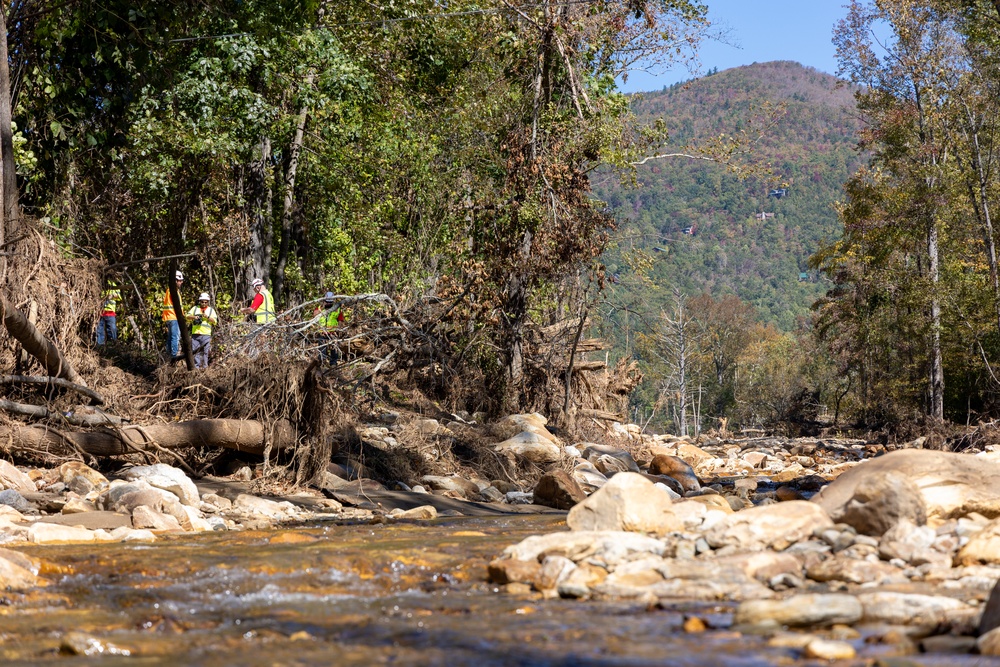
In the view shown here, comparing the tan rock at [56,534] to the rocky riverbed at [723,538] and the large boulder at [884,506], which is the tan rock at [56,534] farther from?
the large boulder at [884,506]

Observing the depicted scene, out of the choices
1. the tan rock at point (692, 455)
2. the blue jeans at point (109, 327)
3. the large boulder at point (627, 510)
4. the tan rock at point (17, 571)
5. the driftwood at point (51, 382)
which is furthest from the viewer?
the tan rock at point (692, 455)

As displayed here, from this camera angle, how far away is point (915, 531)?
629 centimetres

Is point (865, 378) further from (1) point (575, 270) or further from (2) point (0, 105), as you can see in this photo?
(2) point (0, 105)

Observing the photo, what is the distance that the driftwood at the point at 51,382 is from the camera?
1120cm

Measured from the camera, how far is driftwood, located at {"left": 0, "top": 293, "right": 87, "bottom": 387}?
1057cm

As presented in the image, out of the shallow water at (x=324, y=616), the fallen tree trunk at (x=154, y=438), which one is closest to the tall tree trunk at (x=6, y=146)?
the fallen tree trunk at (x=154, y=438)

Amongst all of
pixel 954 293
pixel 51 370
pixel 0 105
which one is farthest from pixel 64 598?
pixel 954 293

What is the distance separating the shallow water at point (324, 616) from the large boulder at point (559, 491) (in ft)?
13.5

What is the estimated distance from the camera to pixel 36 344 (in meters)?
11.2

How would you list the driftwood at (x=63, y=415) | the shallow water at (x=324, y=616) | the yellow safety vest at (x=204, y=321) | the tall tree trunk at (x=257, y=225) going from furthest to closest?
Answer: the tall tree trunk at (x=257, y=225), the yellow safety vest at (x=204, y=321), the driftwood at (x=63, y=415), the shallow water at (x=324, y=616)

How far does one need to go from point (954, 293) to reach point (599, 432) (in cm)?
973

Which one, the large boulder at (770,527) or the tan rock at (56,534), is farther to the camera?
the tan rock at (56,534)

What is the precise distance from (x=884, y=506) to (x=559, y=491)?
5409mm

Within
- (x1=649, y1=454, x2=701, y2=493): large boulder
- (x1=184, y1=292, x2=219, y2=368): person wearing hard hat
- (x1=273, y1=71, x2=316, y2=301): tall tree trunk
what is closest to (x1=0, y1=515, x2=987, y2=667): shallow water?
(x1=184, y1=292, x2=219, y2=368): person wearing hard hat
